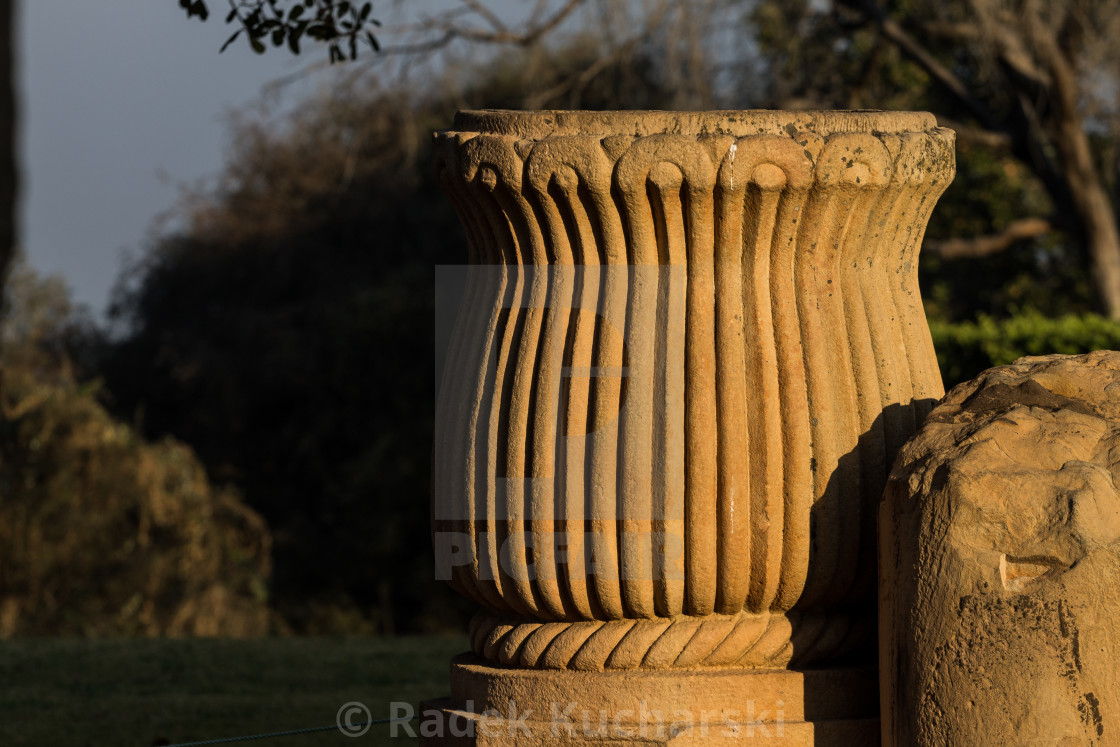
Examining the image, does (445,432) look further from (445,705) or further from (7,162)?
(7,162)

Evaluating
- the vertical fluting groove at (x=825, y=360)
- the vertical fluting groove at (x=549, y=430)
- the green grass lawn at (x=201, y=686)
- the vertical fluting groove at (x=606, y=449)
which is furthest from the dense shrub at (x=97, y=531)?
the vertical fluting groove at (x=825, y=360)

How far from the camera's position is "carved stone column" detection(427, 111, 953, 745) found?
109 inches

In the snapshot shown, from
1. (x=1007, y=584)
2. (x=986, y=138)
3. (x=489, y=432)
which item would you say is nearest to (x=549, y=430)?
(x=489, y=432)

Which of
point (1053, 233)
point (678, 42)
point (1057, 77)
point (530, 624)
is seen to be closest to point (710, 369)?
point (530, 624)

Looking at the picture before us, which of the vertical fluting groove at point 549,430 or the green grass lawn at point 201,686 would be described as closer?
the vertical fluting groove at point 549,430

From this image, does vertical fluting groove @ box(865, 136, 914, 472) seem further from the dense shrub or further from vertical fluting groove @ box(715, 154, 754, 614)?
the dense shrub

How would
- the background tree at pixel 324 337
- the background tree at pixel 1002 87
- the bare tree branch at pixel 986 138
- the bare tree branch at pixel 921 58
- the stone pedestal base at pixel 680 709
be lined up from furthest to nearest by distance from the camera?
the background tree at pixel 324 337
the bare tree branch at pixel 986 138
the bare tree branch at pixel 921 58
the background tree at pixel 1002 87
the stone pedestal base at pixel 680 709

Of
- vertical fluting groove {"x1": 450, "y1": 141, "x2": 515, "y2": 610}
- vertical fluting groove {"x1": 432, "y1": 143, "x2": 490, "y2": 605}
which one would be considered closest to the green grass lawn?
vertical fluting groove {"x1": 432, "y1": 143, "x2": 490, "y2": 605}

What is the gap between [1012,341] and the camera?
24.1ft

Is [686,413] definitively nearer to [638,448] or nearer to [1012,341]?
[638,448]

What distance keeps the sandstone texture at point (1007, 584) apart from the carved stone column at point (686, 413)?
0.86ft

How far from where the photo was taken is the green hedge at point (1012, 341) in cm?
705

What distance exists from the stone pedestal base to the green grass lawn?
2434 millimetres

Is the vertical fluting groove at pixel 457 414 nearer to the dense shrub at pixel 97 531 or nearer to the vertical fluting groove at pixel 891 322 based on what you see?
the vertical fluting groove at pixel 891 322
